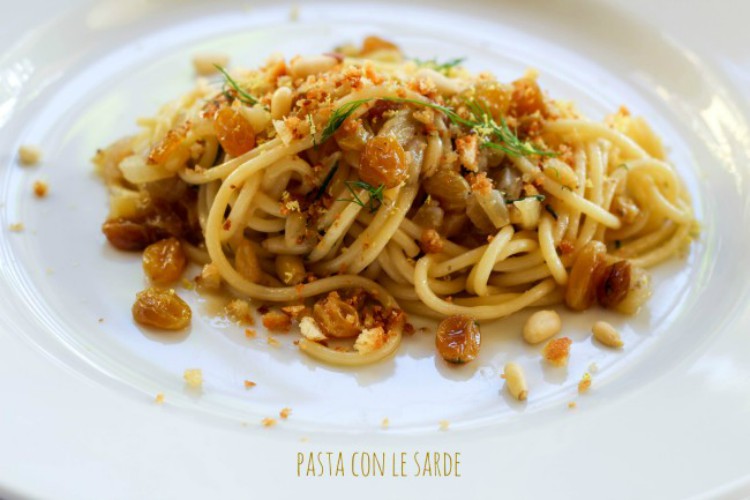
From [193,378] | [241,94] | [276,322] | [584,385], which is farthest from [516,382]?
[241,94]

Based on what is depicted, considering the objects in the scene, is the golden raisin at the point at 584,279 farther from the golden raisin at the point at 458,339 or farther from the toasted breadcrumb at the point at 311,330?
the toasted breadcrumb at the point at 311,330

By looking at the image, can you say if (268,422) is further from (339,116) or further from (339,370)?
(339,116)

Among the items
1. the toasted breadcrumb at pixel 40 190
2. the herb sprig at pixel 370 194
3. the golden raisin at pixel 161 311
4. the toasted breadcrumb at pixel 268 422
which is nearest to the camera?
the toasted breadcrumb at pixel 268 422

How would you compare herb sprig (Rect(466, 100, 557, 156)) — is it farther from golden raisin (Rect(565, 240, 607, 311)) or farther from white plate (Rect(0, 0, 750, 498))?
white plate (Rect(0, 0, 750, 498))

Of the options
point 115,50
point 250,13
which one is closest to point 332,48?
point 250,13

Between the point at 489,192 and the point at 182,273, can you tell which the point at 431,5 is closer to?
the point at 489,192

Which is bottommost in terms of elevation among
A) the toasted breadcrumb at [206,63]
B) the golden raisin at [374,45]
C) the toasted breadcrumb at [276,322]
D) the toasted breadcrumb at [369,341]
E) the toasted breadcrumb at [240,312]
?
the toasted breadcrumb at [369,341]

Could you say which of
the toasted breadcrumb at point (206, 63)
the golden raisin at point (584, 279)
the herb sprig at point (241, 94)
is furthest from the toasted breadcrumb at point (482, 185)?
the toasted breadcrumb at point (206, 63)
